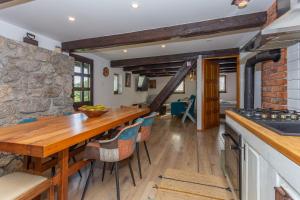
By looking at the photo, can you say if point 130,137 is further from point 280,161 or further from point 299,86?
point 299,86

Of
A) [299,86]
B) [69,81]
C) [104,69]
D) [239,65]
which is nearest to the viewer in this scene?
[299,86]

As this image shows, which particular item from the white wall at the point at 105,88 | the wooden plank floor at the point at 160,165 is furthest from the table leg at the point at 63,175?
the white wall at the point at 105,88

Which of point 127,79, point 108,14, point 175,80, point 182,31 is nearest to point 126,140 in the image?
point 108,14

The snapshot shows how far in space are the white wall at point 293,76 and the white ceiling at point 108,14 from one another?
28.7 inches

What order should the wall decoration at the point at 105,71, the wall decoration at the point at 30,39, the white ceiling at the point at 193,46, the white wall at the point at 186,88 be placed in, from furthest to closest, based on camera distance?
1. the white wall at the point at 186,88
2. the wall decoration at the point at 105,71
3. the white ceiling at the point at 193,46
4. the wall decoration at the point at 30,39

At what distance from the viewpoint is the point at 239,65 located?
4828 mm

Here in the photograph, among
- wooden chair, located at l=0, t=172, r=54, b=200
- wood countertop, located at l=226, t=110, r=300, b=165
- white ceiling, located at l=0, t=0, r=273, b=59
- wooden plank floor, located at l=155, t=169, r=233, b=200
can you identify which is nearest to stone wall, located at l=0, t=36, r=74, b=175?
white ceiling, located at l=0, t=0, r=273, b=59

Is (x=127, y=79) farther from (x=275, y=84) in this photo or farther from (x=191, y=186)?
(x=191, y=186)

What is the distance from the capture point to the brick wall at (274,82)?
88.5 inches

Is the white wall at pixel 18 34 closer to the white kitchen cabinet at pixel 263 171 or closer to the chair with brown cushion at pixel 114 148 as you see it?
the chair with brown cushion at pixel 114 148

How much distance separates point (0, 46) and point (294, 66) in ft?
12.5

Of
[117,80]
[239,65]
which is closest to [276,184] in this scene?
[239,65]

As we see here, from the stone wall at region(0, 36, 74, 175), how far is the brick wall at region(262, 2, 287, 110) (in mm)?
3692

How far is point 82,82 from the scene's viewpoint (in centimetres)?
480
